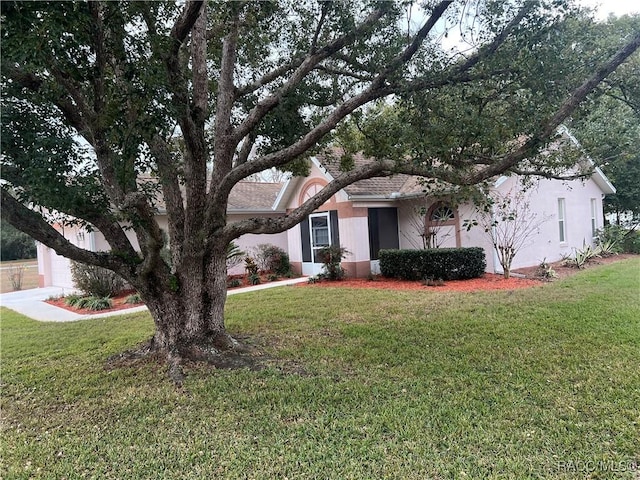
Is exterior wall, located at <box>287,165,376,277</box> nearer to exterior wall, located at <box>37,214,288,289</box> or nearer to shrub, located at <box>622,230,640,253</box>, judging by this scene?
exterior wall, located at <box>37,214,288,289</box>

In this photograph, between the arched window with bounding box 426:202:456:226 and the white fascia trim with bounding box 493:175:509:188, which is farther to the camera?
the arched window with bounding box 426:202:456:226

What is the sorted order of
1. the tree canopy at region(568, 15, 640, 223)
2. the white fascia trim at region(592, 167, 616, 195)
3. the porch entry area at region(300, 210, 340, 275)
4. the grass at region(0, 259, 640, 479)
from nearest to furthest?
1. the grass at region(0, 259, 640, 479)
2. the tree canopy at region(568, 15, 640, 223)
3. the porch entry area at region(300, 210, 340, 275)
4. the white fascia trim at region(592, 167, 616, 195)

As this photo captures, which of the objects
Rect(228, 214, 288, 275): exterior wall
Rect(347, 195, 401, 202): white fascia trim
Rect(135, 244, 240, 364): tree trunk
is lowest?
Rect(135, 244, 240, 364): tree trunk

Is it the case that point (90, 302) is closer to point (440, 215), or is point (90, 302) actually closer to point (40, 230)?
point (40, 230)

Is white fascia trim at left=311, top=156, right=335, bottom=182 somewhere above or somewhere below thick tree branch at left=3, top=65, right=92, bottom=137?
above

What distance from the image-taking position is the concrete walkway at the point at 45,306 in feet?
37.8

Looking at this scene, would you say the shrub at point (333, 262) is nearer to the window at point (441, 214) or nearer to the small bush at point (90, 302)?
the window at point (441, 214)

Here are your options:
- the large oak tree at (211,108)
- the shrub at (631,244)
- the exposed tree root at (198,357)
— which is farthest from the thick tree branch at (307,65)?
the shrub at (631,244)

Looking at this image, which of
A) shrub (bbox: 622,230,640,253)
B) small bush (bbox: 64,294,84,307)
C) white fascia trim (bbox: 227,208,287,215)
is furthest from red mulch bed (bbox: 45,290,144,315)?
shrub (bbox: 622,230,640,253)

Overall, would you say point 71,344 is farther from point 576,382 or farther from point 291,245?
point 291,245

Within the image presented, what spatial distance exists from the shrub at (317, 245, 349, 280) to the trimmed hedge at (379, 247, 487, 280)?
2.17m

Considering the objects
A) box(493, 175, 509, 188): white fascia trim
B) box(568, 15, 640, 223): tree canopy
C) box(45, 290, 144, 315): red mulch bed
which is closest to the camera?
box(568, 15, 640, 223): tree canopy

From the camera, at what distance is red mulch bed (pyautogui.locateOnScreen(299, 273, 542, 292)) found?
11741mm

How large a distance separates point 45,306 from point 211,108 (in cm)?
1033
